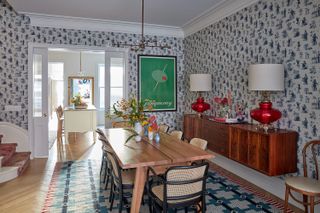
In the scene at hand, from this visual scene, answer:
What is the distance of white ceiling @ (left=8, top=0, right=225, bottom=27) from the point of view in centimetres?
431

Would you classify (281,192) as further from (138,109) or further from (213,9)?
(213,9)

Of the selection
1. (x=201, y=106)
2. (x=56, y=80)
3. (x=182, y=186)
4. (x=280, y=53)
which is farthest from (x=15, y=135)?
(x=56, y=80)

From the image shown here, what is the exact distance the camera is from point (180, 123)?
6.29 meters

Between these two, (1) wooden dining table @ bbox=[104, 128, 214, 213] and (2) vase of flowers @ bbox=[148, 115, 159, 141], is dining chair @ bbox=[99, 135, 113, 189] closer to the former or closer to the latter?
(1) wooden dining table @ bbox=[104, 128, 214, 213]

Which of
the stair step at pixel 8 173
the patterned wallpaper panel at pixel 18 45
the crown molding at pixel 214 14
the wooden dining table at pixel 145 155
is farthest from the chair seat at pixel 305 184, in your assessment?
the patterned wallpaper panel at pixel 18 45

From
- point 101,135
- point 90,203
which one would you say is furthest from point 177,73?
point 90,203

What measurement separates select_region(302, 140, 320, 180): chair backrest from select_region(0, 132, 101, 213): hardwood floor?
3.19 meters

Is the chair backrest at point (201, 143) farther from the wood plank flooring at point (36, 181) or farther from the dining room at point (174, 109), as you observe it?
the wood plank flooring at point (36, 181)

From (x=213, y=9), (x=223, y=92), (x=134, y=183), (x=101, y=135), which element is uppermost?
(x=213, y=9)

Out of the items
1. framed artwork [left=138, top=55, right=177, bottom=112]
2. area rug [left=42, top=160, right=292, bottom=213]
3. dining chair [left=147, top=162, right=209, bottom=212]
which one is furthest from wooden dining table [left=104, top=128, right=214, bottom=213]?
framed artwork [left=138, top=55, right=177, bottom=112]

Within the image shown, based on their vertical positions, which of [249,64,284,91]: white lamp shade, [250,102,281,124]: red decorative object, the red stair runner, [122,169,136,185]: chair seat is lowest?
the red stair runner

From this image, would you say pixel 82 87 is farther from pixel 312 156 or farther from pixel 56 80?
pixel 312 156

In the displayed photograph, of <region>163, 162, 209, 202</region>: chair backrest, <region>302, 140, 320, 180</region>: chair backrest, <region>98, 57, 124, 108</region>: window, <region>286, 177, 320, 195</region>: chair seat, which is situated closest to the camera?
<region>163, 162, 209, 202</region>: chair backrest

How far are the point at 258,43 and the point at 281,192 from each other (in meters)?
2.15
